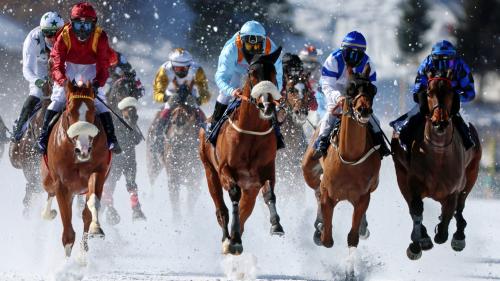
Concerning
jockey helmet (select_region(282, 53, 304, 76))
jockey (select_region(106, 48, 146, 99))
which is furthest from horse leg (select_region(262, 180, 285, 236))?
jockey (select_region(106, 48, 146, 99))

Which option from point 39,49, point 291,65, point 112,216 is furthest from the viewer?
point 112,216

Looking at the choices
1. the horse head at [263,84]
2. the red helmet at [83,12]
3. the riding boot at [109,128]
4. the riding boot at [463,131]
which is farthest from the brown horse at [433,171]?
the red helmet at [83,12]

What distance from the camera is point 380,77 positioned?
37000mm

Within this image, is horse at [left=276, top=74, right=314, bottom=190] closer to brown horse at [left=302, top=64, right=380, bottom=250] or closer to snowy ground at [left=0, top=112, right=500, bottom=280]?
snowy ground at [left=0, top=112, right=500, bottom=280]

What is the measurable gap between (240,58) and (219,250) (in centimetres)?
297

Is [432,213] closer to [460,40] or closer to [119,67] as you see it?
[119,67]

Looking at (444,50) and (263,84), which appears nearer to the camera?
(263,84)

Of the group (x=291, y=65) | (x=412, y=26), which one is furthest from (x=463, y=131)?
(x=412, y=26)

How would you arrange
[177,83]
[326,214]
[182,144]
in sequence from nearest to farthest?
[326,214], [182,144], [177,83]

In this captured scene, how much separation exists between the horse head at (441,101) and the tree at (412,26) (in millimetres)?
23122

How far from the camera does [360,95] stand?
38.2 feet

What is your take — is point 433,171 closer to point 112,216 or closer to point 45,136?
point 45,136

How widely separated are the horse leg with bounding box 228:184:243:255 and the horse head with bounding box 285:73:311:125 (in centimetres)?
457

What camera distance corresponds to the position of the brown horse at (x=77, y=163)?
40.6 ft
